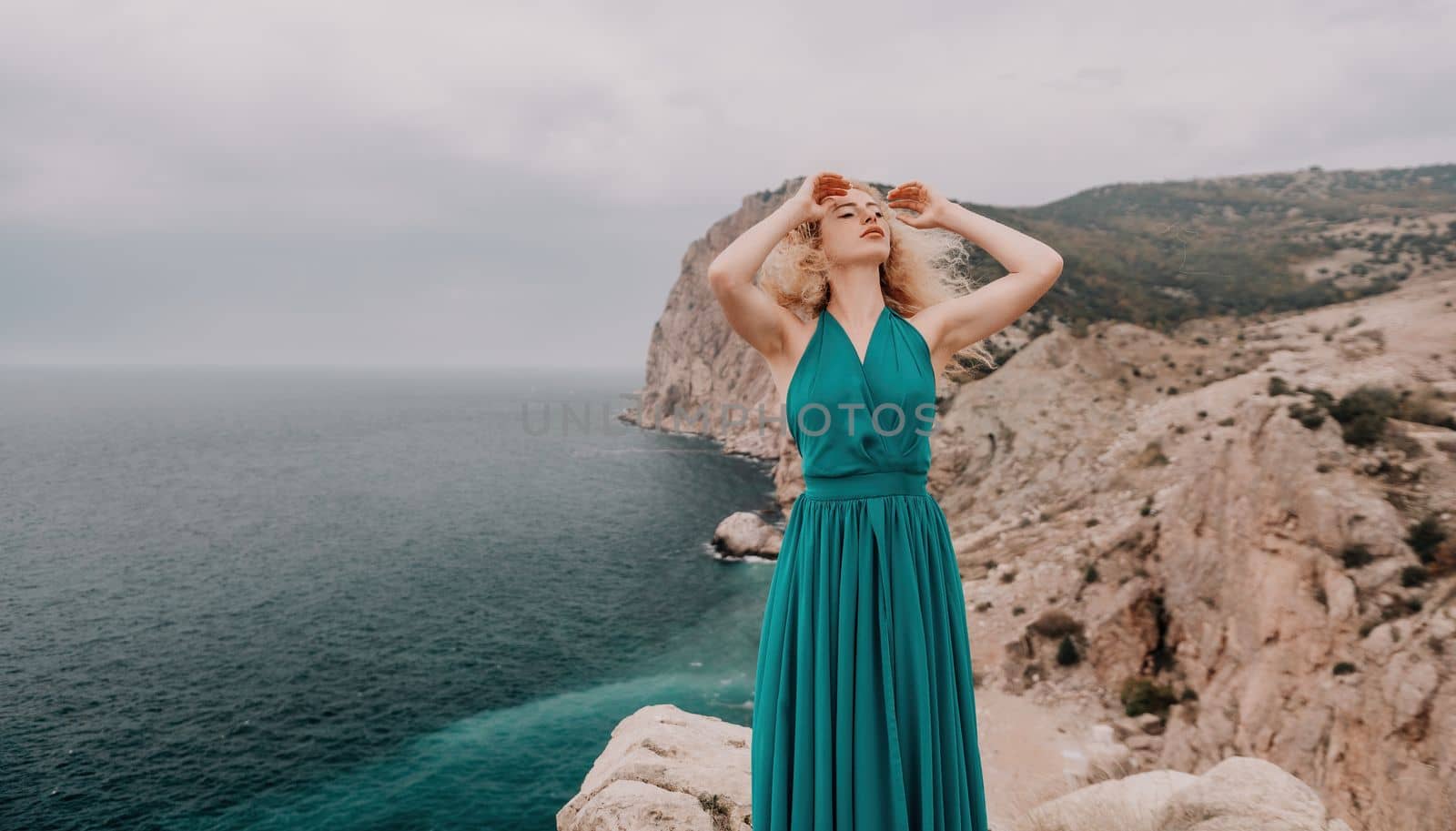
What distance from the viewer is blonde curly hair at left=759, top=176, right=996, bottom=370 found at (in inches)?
141

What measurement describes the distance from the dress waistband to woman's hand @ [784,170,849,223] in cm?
127

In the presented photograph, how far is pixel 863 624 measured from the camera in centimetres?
316

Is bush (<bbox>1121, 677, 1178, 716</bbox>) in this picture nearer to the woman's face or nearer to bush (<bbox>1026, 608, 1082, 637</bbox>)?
bush (<bbox>1026, 608, 1082, 637</bbox>)

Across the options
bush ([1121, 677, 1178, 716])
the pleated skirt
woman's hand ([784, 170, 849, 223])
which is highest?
woman's hand ([784, 170, 849, 223])

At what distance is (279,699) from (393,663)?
4.22 m

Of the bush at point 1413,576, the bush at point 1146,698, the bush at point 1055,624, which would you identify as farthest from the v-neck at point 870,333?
the bush at point 1055,624

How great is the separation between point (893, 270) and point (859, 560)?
5.44 feet

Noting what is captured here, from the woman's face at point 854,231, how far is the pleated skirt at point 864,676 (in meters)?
1.19

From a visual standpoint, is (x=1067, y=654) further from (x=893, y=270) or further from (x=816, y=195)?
(x=816, y=195)

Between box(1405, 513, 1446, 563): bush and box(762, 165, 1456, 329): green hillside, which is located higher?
box(762, 165, 1456, 329): green hillside

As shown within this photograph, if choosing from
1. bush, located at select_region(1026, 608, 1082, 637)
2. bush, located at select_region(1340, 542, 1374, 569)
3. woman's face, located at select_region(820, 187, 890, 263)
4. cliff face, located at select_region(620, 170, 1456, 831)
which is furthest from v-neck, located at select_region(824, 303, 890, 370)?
bush, located at select_region(1026, 608, 1082, 637)

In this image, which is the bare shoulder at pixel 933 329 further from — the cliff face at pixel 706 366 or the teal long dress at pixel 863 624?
the cliff face at pixel 706 366

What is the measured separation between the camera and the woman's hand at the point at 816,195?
11.6 feet

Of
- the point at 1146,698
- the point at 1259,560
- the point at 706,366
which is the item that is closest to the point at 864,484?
the point at 1146,698
